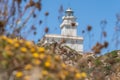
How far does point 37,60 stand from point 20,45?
30cm

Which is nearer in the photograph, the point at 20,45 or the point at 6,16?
the point at 20,45

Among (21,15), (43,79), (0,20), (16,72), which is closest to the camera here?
(43,79)

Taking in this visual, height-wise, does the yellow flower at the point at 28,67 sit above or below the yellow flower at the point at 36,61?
below

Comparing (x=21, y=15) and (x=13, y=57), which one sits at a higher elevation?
(x=21, y=15)

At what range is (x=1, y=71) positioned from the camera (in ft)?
9.38

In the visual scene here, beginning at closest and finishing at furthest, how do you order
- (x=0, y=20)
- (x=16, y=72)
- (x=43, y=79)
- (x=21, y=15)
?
(x=43, y=79), (x=16, y=72), (x=0, y=20), (x=21, y=15)

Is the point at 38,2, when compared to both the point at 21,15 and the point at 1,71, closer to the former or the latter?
the point at 21,15

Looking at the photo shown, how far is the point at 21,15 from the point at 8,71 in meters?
2.57

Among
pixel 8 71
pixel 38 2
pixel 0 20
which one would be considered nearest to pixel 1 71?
pixel 8 71

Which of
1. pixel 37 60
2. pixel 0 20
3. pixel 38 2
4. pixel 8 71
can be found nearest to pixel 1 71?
pixel 8 71

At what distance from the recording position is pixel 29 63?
9.47 ft

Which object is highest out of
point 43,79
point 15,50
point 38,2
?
point 38,2

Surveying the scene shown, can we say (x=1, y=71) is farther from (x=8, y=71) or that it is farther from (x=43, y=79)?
(x=43, y=79)

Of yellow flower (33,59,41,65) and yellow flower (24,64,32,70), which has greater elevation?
yellow flower (33,59,41,65)
